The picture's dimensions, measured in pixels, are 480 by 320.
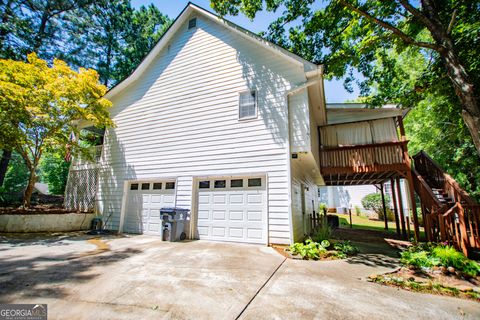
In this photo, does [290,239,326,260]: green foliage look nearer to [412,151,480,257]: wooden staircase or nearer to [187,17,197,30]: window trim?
[412,151,480,257]: wooden staircase

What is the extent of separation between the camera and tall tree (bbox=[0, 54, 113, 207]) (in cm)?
816

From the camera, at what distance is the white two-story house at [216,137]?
23.4 ft

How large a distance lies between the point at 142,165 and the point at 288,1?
9735 mm

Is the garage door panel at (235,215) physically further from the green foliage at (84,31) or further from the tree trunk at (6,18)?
the tree trunk at (6,18)

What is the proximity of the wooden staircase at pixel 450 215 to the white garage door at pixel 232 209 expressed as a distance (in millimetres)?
5324

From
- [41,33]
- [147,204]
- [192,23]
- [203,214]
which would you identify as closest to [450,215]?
[203,214]

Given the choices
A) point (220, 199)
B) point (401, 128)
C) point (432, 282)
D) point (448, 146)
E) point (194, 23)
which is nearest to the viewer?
point (432, 282)

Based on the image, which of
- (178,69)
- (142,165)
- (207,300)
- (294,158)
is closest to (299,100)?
(294,158)

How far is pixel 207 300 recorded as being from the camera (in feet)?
10.0

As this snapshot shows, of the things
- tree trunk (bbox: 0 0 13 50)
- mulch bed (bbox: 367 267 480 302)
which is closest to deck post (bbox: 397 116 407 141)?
mulch bed (bbox: 367 267 480 302)

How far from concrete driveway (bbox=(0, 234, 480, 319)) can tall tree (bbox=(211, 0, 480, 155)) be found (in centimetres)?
513

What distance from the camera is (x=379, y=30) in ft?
26.9

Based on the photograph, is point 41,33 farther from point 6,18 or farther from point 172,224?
point 172,224

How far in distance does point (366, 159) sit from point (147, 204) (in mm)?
9465
